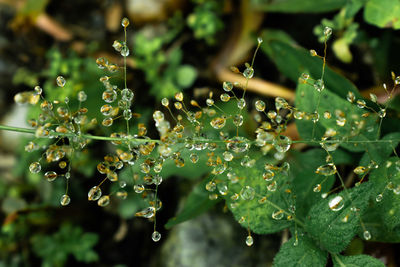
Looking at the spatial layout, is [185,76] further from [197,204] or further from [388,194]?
[388,194]

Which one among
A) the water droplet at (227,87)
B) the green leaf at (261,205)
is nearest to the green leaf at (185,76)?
the green leaf at (261,205)

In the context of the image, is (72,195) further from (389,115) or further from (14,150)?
(389,115)

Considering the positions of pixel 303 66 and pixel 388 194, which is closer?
pixel 388 194

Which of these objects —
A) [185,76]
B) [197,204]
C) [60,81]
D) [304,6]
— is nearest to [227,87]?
[60,81]

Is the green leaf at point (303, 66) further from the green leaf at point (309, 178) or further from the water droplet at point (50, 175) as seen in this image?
the water droplet at point (50, 175)

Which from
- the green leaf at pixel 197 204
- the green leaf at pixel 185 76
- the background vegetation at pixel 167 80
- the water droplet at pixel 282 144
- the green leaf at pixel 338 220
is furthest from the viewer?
the green leaf at pixel 185 76

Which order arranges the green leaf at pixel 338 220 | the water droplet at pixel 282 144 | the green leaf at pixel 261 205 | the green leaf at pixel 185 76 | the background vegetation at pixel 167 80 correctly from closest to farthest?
1. the water droplet at pixel 282 144
2. the green leaf at pixel 338 220
3. the green leaf at pixel 261 205
4. the background vegetation at pixel 167 80
5. the green leaf at pixel 185 76

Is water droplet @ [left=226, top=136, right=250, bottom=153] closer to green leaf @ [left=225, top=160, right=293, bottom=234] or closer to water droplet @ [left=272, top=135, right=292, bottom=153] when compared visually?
water droplet @ [left=272, top=135, right=292, bottom=153]

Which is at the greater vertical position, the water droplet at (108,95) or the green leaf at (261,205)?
the water droplet at (108,95)
